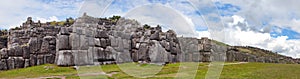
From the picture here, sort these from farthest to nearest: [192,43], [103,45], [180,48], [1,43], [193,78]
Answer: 1. [192,43]
2. [180,48]
3. [1,43]
4. [103,45]
5. [193,78]

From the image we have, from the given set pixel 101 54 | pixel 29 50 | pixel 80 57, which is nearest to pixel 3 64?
pixel 29 50

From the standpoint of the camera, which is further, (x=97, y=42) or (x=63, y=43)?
(x=97, y=42)

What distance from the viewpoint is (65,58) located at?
76875mm

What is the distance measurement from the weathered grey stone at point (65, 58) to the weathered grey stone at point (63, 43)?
1641 millimetres

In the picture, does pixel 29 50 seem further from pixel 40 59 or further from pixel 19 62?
pixel 19 62

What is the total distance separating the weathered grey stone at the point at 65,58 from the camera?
76.3 metres

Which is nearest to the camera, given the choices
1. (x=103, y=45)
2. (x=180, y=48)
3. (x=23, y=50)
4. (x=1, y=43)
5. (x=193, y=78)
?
(x=193, y=78)

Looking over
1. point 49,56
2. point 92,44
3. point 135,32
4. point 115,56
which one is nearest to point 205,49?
point 135,32

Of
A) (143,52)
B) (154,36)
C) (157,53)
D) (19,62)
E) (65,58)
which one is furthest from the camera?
(154,36)

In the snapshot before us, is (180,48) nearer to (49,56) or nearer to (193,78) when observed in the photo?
(49,56)

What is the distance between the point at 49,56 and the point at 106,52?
15.2 metres

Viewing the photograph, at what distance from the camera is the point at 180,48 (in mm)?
110375

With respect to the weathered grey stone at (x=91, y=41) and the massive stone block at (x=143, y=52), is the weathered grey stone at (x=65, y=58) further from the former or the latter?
the massive stone block at (x=143, y=52)

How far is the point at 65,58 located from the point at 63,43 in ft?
17.0
